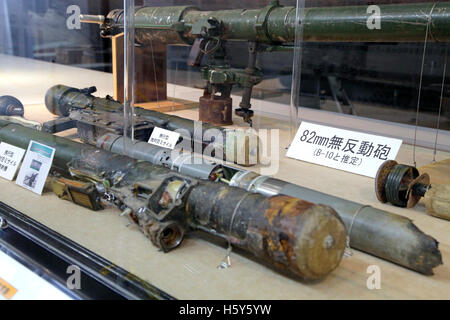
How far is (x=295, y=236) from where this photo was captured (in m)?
1.56

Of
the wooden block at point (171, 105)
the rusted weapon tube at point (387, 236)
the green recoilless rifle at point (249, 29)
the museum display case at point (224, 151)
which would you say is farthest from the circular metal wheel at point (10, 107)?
the rusted weapon tube at point (387, 236)

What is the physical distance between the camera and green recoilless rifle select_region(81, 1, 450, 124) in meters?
3.20

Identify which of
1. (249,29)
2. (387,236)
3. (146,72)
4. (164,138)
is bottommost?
(387,236)

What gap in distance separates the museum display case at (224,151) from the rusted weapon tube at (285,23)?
0.01m

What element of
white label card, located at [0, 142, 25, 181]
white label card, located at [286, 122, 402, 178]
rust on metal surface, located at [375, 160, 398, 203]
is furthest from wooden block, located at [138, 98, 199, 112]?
rust on metal surface, located at [375, 160, 398, 203]

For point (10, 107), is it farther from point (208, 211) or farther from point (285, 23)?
point (208, 211)

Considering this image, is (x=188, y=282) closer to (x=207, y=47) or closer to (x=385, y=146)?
(x=385, y=146)

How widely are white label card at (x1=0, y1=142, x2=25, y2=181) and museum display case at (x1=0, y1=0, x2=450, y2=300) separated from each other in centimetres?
2

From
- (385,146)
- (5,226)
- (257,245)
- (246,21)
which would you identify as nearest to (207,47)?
(246,21)

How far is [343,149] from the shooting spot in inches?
121

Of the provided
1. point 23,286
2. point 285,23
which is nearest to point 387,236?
point 23,286

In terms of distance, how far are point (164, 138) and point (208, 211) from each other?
1.34m

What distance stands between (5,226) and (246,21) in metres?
2.58

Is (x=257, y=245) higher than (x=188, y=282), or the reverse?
(x=257, y=245)
